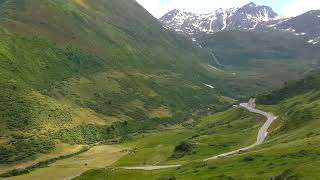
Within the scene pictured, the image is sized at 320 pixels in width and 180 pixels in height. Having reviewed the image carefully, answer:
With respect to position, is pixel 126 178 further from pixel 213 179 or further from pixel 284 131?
pixel 284 131

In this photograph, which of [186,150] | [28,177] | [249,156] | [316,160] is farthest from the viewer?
[186,150]

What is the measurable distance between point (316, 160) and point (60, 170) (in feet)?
362

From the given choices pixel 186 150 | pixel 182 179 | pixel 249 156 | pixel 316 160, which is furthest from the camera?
pixel 186 150

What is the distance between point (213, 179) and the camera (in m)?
108

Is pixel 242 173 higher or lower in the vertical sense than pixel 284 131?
lower

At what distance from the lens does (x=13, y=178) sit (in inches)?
7372

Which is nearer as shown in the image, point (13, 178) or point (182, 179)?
point (182, 179)

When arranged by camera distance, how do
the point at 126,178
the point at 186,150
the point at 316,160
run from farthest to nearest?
the point at 186,150, the point at 126,178, the point at 316,160

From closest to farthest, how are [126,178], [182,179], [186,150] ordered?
1. [182,179]
2. [126,178]
3. [186,150]

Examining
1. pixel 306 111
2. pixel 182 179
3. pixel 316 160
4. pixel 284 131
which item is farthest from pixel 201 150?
pixel 316 160

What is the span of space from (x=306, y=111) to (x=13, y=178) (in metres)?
105

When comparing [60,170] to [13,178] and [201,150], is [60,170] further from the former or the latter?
[201,150]

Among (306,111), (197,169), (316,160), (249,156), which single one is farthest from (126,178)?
(306,111)

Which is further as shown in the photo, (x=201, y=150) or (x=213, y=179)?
(x=201, y=150)
